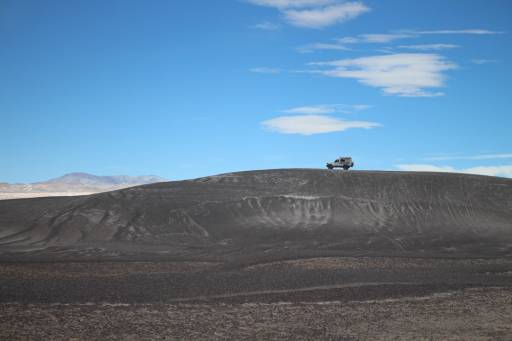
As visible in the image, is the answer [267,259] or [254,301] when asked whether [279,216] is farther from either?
[254,301]

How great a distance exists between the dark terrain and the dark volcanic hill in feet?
0.39

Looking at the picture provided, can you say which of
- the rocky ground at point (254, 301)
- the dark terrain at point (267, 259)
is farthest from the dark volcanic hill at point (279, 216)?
the rocky ground at point (254, 301)

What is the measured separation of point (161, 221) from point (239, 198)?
6391 mm

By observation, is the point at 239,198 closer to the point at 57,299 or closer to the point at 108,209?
the point at 108,209

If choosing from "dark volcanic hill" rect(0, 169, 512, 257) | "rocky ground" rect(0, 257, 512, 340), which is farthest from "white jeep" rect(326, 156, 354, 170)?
"rocky ground" rect(0, 257, 512, 340)

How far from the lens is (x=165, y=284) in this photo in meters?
17.9

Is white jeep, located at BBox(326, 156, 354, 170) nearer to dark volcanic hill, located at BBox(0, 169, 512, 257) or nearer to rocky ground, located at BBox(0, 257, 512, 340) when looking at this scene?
dark volcanic hill, located at BBox(0, 169, 512, 257)

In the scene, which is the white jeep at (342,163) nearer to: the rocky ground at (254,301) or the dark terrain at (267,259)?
the dark terrain at (267,259)

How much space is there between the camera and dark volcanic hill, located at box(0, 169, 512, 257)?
1186 inches

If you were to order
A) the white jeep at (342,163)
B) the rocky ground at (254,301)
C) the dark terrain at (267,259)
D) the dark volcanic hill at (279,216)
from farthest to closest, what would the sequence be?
the white jeep at (342,163)
the dark volcanic hill at (279,216)
the dark terrain at (267,259)
the rocky ground at (254,301)

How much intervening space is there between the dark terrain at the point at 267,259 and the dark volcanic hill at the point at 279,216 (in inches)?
4.7

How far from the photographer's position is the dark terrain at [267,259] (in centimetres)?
1266

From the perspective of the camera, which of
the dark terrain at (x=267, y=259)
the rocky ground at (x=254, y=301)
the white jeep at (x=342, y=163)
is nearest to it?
the rocky ground at (x=254, y=301)

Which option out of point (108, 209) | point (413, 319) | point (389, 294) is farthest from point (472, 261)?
point (108, 209)
